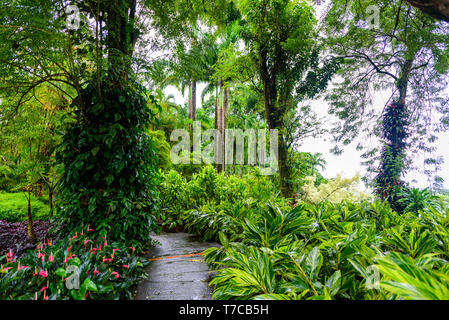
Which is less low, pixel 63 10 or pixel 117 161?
pixel 63 10

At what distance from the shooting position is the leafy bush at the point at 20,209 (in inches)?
171

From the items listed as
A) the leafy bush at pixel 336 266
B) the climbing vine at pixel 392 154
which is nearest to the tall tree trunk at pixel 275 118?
the climbing vine at pixel 392 154

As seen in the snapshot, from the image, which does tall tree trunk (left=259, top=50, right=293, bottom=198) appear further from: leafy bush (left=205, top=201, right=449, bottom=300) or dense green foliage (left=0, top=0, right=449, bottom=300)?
leafy bush (left=205, top=201, right=449, bottom=300)

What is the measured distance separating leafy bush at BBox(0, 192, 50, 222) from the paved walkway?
10.4 feet

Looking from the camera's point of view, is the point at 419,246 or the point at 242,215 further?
the point at 242,215

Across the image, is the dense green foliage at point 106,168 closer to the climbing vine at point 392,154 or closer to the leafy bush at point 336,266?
the leafy bush at point 336,266

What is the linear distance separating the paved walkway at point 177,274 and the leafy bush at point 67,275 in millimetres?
149

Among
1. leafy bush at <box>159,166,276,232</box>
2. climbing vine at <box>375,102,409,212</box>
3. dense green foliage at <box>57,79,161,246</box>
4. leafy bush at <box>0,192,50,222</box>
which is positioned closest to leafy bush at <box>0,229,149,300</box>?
dense green foliage at <box>57,79,161,246</box>

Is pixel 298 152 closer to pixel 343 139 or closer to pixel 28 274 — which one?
pixel 343 139

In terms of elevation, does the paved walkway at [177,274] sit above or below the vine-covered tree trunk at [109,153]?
below

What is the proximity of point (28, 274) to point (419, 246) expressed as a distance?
2.49m

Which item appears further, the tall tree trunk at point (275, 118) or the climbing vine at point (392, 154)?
the climbing vine at point (392, 154)
